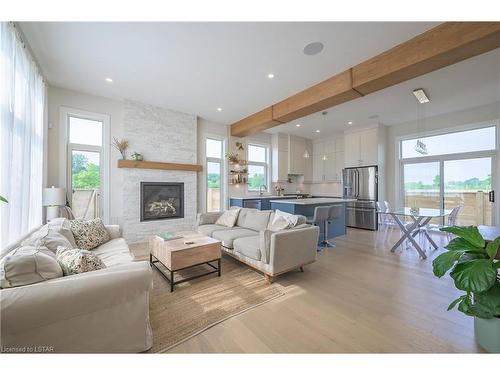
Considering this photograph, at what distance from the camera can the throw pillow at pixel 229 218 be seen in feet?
12.8

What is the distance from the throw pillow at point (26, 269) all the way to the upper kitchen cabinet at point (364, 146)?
21.5ft

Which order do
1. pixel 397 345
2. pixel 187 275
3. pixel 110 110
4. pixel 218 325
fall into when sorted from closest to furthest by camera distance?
pixel 397 345 < pixel 218 325 < pixel 187 275 < pixel 110 110

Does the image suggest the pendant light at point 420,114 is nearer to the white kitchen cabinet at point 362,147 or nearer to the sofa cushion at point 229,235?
the white kitchen cabinet at point 362,147

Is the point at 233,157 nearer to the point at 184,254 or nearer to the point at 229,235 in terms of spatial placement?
the point at 229,235

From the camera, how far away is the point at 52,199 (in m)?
3.20

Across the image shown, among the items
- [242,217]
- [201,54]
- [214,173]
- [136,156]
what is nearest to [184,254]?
[242,217]

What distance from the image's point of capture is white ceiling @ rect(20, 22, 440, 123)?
2314 mm

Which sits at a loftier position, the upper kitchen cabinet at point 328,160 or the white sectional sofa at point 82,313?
the upper kitchen cabinet at point 328,160

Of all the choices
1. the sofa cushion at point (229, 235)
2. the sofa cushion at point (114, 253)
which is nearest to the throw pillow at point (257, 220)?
the sofa cushion at point (229, 235)

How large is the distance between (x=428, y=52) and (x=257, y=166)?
4.88m
